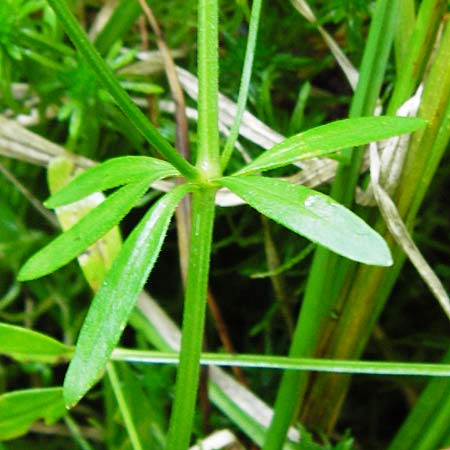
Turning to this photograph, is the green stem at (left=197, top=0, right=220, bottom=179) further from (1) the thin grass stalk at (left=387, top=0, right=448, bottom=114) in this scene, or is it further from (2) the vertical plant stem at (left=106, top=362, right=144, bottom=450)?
(2) the vertical plant stem at (left=106, top=362, right=144, bottom=450)

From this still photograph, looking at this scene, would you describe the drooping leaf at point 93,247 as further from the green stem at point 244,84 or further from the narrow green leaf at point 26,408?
the green stem at point 244,84

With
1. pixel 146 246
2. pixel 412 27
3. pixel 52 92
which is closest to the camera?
pixel 146 246

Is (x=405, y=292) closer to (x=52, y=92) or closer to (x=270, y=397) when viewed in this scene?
(x=270, y=397)

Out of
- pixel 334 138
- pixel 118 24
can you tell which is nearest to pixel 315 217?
pixel 334 138

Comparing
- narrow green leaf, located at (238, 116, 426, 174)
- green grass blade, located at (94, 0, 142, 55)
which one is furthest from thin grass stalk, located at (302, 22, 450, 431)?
green grass blade, located at (94, 0, 142, 55)

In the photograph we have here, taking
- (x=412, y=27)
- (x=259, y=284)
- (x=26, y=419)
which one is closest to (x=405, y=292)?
(x=259, y=284)

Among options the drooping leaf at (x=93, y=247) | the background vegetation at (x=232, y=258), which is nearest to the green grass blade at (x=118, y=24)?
the background vegetation at (x=232, y=258)

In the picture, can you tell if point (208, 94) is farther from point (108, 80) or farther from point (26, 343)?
point (26, 343)
